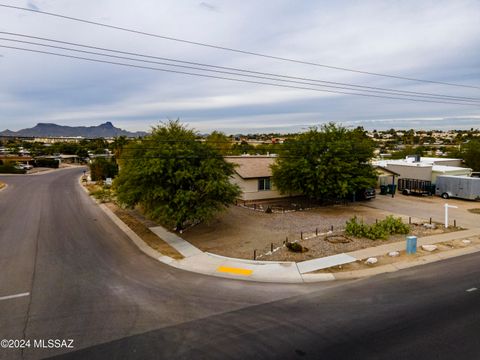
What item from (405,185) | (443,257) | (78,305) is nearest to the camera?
(78,305)

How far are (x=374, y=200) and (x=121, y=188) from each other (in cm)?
2370

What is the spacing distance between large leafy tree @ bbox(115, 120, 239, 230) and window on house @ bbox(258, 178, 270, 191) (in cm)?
1187

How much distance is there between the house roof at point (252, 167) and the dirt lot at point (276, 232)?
3674mm

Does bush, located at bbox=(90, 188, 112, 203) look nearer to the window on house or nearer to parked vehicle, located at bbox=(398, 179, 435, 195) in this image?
the window on house

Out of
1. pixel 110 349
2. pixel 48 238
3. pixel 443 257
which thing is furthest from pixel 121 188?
pixel 443 257

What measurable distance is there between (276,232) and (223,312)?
1032cm

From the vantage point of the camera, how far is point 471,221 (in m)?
23.0

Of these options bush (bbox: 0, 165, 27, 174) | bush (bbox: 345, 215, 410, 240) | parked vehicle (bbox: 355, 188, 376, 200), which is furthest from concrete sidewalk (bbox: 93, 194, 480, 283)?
bush (bbox: 0, 165, 27, 174)

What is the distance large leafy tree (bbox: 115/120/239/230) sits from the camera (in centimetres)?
1789

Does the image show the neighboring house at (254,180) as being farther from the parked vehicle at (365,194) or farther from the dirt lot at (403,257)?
the dirt lot at (403,257)

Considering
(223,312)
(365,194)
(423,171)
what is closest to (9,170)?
(365,194)

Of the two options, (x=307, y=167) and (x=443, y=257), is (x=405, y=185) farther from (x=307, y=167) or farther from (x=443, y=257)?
(x=443, y=257)

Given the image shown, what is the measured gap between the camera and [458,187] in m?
32.4

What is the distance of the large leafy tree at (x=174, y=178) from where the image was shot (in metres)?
17.9
